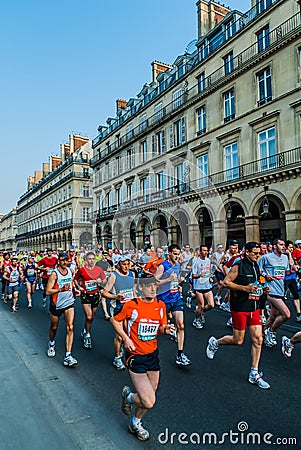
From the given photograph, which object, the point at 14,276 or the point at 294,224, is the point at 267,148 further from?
the point at 14,276

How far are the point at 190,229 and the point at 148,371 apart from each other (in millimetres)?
20065

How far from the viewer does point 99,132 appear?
148 feet

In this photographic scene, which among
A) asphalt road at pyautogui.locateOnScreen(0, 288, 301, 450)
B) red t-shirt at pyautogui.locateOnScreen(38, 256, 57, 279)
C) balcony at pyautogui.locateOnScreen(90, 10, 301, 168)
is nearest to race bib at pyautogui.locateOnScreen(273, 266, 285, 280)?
asphalt road at pyautogui.locateOnScreen(0, 288, 301, 450)

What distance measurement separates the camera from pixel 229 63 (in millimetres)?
22172

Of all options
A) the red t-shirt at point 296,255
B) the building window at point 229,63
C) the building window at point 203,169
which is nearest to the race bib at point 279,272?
the red t-shirt at point 296,255

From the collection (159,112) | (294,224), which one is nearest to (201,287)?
(294,224)

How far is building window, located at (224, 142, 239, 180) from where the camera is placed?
21.5 meters

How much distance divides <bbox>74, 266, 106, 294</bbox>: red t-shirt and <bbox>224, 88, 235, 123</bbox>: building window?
1821cm

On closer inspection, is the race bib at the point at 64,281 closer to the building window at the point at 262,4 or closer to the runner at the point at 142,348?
the runner at the point at 142,348

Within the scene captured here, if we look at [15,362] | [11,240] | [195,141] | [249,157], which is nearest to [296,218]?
[249,157]

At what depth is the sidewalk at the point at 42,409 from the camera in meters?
3.16

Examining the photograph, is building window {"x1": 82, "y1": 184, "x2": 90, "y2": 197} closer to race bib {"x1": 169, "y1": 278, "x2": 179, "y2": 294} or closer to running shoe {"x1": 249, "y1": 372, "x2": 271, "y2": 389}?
race bib {"x1": 169, "y1": 278, "x2": 179, "y2": 294}

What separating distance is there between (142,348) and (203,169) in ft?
71.5

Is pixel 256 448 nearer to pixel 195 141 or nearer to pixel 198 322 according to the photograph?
pixel 198 322
